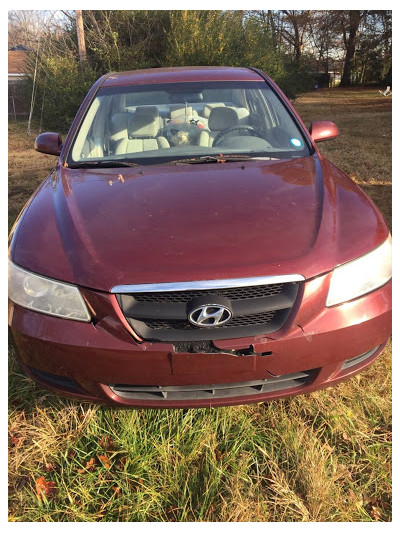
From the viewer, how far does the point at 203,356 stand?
1.60m

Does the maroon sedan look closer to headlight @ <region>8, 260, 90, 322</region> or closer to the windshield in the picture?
headlight @ <region>8, 260, 90, 322</region>

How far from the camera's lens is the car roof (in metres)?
3.08

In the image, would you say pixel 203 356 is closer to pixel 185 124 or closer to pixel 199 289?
pixel 199 289

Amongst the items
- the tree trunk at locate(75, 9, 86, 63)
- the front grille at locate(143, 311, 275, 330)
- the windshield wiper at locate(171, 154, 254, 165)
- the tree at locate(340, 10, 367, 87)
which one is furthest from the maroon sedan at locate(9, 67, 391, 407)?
the tree at locate(340, 10, 367, 87)

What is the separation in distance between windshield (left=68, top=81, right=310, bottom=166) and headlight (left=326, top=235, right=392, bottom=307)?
94 cm

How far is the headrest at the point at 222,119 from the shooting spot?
2.95 meters

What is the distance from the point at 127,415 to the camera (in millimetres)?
2084

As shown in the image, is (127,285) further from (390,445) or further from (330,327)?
(390,445)

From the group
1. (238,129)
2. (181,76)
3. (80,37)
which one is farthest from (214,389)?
(80,37)

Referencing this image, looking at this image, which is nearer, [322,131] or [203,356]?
[203,356]

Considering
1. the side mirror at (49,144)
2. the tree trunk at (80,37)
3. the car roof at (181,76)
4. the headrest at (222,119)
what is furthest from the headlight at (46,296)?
the tree trunk at (80,37)

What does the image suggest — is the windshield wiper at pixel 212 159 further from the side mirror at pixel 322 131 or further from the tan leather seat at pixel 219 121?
the side mirror at pixel 322 131

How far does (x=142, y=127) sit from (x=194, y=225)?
4.55 ft

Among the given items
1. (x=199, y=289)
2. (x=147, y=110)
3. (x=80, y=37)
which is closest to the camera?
(x=199, y=289)
